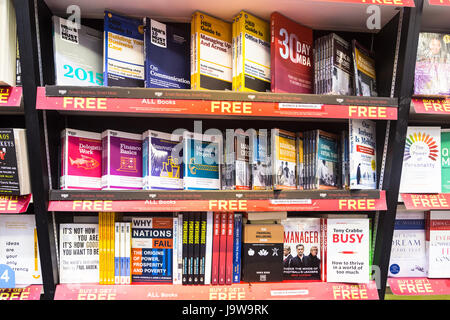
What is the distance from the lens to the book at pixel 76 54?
1.83 meters

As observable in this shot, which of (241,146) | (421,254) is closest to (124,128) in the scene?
(241,146)

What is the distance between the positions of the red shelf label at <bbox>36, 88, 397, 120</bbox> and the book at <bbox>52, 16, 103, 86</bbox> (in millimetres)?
172

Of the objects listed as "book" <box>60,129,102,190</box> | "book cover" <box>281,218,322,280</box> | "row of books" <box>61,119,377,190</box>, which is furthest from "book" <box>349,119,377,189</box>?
"book" <box>60,129,102,190</box>

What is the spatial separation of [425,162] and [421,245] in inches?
19.0

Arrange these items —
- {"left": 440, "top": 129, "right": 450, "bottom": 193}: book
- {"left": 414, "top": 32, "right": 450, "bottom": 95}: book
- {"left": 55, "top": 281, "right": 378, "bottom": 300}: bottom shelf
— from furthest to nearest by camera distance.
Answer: {"left": 440, "top": 129, "right": 450, "bottom": 193}: book
{"left": 414, "top": 32, "right": 450, "bottom": 95}: book
{"left": 55, "top": 281, "right": 378, "bottom": 300}: bottom shelf

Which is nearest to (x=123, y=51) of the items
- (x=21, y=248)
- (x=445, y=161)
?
(x=21, y=248)

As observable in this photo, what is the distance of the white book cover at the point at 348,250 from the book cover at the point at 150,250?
856mm

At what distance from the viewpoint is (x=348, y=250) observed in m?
1.96

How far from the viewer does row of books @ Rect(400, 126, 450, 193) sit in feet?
6.46

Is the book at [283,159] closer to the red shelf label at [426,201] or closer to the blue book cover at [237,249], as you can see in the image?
the blue book cover at [237,249]

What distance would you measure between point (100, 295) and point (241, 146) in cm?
103

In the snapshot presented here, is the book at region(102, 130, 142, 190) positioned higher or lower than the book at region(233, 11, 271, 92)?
lower

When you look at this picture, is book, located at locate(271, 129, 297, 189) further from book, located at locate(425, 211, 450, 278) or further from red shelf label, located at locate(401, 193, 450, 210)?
book, located at locate(425, 211, 450, 278)
